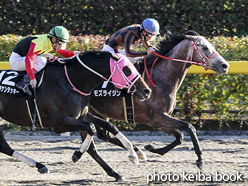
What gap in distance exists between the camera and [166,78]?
5.40 m

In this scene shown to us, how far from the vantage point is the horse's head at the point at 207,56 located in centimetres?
527

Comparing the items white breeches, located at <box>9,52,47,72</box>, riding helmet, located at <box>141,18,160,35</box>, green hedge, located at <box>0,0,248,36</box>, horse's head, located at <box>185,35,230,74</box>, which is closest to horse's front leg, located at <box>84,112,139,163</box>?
white breeches, located at <box>9,52,47,72</box>

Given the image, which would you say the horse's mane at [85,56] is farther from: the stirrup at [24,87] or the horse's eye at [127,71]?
the stirrup at [24,87]

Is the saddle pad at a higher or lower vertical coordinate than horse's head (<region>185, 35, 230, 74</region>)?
lower

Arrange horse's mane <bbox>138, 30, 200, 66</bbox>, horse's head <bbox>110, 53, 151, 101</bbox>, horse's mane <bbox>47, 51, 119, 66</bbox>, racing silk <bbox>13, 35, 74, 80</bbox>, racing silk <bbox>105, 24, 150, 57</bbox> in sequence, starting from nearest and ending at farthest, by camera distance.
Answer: horse's head <bbox>110, 53, 151, 101</bbox>, racing silk <bbox>13, 35, 74, 80</bbox>, horse's mane <bbox>47, 51, 119, 66</bbox>, racing silk <bbox>105, 24, 150, 57</bbox>, horse's mane <bbox>138, 30, 200, 66</bbox>

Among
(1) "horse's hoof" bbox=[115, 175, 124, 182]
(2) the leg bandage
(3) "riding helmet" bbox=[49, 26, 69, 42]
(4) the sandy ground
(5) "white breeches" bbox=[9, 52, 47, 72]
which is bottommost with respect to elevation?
(4) the sandy ground

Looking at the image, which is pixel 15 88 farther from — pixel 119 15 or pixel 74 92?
pixel 119 15

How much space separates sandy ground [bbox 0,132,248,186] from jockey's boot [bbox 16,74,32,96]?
964mm

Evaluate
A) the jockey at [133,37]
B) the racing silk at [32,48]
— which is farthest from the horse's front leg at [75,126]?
the jockey at [133,37]

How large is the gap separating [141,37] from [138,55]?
34cm

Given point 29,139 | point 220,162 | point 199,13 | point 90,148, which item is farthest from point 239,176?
point 199,13

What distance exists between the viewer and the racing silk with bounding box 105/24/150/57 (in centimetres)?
524

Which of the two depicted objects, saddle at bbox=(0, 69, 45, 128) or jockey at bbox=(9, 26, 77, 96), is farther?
saddle at bbox=(0, 69, 45, 128)

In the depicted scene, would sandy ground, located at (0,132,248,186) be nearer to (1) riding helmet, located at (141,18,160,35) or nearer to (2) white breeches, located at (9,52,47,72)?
→ (2) white breeches, located at (9,52,47,72)
